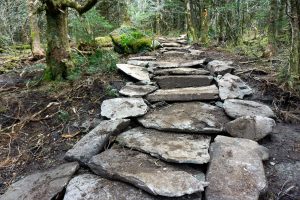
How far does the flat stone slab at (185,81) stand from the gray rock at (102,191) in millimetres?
2277

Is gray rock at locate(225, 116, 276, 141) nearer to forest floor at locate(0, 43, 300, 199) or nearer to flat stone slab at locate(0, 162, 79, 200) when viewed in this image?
forest floor at locate(0, 43, 300, 199)

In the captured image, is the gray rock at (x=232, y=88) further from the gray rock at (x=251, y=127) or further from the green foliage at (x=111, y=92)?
the green foliage at (x=111, y=92)

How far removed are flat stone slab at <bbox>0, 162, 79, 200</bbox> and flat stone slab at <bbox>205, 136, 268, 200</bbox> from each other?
1.23 m

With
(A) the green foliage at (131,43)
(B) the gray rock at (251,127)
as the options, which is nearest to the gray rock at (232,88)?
(B) the gray rock at (251,127)

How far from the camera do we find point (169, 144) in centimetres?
286

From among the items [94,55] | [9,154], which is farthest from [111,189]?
[94,55]

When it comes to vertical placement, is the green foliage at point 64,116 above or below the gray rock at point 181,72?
below

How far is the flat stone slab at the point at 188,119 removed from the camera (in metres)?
3.14

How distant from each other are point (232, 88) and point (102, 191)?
2.46 meters

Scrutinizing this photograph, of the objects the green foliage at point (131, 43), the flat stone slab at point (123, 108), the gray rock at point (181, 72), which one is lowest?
the flat stone slab at point (123, 108)

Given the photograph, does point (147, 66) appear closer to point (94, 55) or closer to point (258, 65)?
point (94, 55)

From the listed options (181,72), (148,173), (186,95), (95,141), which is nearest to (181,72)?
(181,72)

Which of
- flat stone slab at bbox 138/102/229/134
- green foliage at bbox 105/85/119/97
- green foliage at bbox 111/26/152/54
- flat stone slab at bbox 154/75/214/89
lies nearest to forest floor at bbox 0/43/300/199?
green foliage at bbox 105/85/119/97

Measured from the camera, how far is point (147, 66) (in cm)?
552
